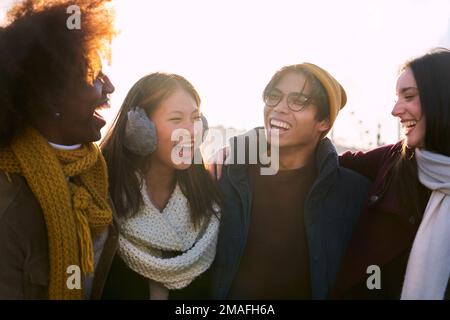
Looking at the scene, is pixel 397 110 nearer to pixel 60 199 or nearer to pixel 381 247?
pixel 381 247

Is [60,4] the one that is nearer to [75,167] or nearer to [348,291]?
[75,167]

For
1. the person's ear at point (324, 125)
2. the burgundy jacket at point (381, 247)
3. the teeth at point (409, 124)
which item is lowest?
the burgundy jacket at point (381, 247)

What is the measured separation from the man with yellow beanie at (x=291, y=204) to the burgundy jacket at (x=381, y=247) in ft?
0.34

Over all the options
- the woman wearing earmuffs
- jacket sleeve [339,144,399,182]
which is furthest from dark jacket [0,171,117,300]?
jacket sleeve [339,144,399,182]

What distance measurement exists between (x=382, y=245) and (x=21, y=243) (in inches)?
79.8

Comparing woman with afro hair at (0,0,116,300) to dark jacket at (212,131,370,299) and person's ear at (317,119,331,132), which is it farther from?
person's ear at (317,119,331,132)

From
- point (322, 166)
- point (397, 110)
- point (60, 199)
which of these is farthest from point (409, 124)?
point (60, 199)

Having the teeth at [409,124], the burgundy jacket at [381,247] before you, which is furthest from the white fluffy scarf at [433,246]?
the teeth at [409,124]

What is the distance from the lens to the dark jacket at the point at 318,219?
3.23m

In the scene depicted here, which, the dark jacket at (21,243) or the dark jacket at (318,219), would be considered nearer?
the dark jacket at (21,243)

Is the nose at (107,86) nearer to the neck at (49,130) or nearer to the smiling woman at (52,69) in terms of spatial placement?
the smiling woman at (52,69)

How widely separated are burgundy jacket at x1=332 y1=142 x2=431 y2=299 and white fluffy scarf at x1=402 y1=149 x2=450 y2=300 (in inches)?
3.2

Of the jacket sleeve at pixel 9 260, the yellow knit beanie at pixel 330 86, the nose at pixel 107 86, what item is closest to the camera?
the jacket sleeve at pixel 9 260

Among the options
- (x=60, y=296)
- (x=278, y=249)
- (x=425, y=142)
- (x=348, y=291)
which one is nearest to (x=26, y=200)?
(x=60, y=296)
